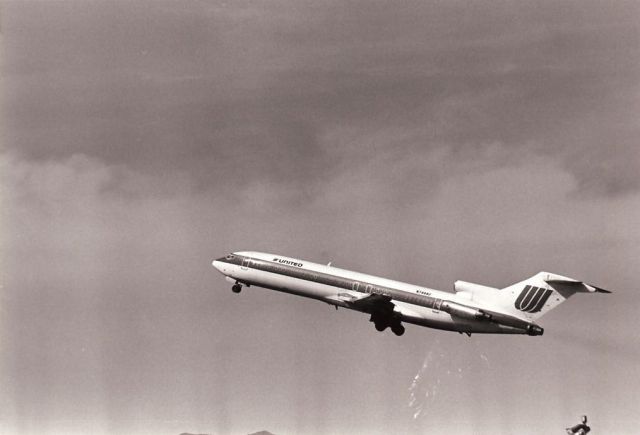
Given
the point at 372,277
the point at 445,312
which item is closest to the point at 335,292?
the point at 372,277

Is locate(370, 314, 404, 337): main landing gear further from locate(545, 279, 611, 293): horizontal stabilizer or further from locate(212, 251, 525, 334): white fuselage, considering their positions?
locate(545, 279, 611, 293): horizontal stabilizer

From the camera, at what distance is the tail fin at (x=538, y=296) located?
84.7 metres

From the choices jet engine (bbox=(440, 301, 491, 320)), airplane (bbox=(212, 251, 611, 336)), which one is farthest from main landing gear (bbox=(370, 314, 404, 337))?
jet engine (bbox=(440, 301, 491, 320))

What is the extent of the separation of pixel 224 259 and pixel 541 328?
30118mm

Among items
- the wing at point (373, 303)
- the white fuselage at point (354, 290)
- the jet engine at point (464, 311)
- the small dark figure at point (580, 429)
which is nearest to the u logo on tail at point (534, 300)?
the white fuselage at point (354, 290)

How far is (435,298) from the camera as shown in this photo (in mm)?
85812

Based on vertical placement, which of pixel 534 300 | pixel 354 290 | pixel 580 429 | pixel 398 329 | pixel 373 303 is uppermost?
pixel 354 290

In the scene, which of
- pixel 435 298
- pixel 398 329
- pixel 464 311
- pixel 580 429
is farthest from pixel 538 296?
pixel 580 429

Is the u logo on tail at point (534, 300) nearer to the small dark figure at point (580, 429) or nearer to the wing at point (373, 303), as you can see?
the wing at point (373, 303)

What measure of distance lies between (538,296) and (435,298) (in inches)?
319

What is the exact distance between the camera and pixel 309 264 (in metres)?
90.9

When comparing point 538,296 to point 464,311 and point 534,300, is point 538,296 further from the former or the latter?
point 464,311

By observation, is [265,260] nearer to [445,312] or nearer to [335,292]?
[335,292]

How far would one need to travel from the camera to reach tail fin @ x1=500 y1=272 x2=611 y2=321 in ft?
278
